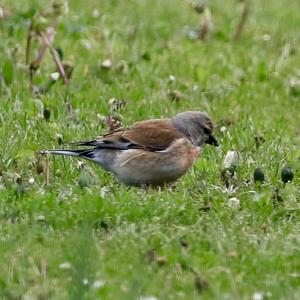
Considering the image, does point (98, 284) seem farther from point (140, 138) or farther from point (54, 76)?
point (54, 76)

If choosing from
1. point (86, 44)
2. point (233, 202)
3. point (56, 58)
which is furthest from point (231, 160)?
point (86, 44)

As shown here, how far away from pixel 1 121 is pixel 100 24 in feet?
13.0

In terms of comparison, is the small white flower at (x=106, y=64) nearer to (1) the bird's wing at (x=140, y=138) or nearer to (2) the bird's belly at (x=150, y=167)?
(1) the bird's wing at (x=140, y=138)

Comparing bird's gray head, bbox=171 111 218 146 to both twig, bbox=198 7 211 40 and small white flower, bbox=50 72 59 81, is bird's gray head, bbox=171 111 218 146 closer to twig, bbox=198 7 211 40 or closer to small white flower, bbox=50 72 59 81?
small white flower, bbox=50 72 59 81

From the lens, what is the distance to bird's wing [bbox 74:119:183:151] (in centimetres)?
801

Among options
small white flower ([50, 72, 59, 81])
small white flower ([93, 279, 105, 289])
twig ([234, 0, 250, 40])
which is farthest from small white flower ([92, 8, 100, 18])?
small white flower ([93, 279, 105, 289])

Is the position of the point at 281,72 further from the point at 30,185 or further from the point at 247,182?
the point at 30,185

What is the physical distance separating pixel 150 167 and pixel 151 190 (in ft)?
0.50

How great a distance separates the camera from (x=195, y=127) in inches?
328

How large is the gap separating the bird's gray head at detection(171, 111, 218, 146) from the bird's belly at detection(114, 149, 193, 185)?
1.10 ft

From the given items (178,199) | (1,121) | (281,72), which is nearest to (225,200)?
(178,199)

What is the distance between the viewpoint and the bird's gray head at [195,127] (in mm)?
8234

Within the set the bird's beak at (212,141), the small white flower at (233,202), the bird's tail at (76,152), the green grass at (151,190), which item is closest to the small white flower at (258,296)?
the green grass at (151,190)

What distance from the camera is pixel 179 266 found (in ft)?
20.9
